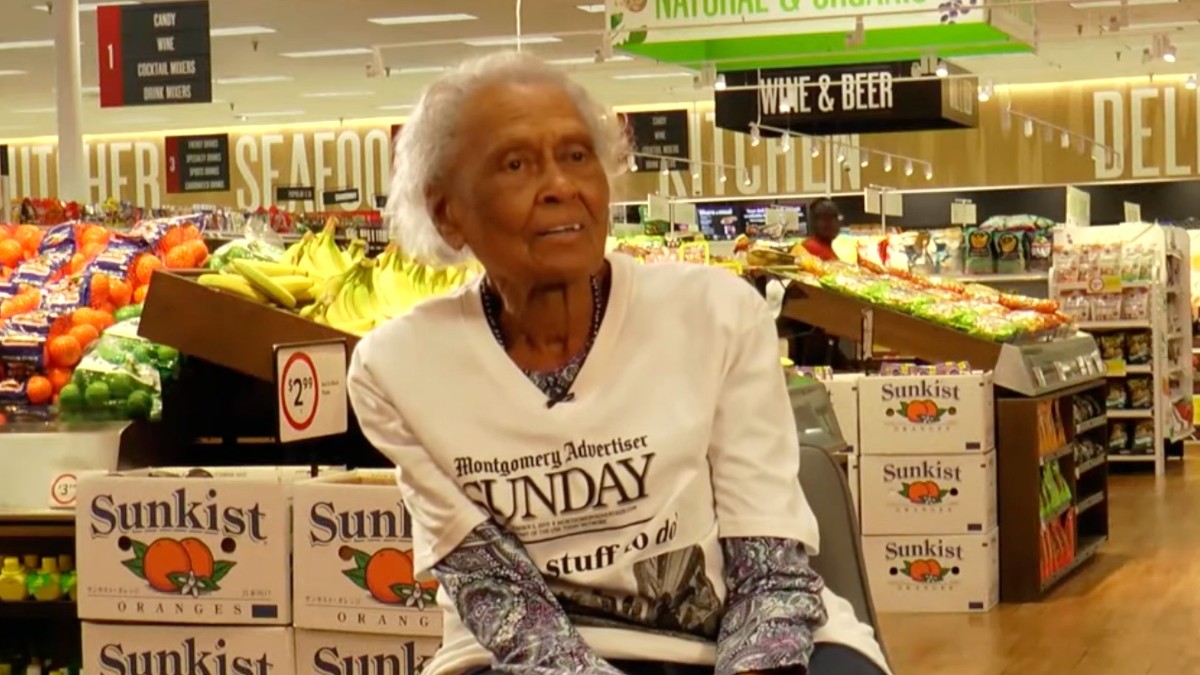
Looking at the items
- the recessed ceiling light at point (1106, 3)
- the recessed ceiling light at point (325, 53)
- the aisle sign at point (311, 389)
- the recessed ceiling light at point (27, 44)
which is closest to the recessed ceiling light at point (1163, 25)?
the recessed ceiling light at point (1106, 3)

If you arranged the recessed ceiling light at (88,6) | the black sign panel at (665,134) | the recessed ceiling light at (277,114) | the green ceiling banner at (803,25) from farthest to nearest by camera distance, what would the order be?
the recessed ceiling light at (277,114) < the black sign panel at (665,134) < the recessed ceiling light at (88,6) < the green ceiling banner at (803,25)

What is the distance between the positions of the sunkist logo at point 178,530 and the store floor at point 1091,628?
2.96m

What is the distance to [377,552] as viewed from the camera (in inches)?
134

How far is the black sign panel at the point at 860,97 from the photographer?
12.0 m


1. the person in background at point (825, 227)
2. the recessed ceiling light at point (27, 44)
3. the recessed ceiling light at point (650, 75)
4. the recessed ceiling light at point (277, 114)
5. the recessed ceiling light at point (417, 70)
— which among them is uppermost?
the recessed ceiling light at point (27, 44)

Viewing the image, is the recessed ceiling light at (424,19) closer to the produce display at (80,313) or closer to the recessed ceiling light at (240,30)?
the recessed ceiling light at (240,30)

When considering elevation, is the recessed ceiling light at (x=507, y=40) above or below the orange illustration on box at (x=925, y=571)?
above

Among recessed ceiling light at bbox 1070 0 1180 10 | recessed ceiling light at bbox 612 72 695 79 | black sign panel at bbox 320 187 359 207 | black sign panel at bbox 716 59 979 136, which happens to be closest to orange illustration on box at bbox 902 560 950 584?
black sign panel at bbox 716 59 979 136

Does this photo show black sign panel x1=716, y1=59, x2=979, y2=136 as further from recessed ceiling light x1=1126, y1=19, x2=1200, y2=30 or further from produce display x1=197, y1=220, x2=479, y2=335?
produce display x1=197, y1=220, x2=479, y2=335

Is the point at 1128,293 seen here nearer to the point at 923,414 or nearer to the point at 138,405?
the point at 923,414

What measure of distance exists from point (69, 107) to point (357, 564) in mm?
8421

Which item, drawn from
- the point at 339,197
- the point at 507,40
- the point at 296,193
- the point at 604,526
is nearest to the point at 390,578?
the point at 604,526

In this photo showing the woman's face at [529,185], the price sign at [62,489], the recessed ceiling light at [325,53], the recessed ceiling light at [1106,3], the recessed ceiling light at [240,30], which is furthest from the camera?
the recessed ceiling light at [325,53]

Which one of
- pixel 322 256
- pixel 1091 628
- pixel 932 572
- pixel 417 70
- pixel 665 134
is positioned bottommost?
pixel 1091 628
